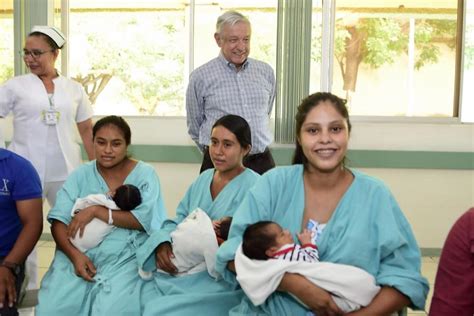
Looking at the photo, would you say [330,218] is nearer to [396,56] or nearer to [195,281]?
[195,281]

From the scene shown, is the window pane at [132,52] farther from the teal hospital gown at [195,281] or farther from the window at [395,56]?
the teal hospital gown at [195,281]

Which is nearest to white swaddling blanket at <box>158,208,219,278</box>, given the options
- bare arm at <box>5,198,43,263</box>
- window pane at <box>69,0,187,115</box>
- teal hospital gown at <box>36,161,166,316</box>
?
teal hospital gown at <box>36,161,166,316</box>

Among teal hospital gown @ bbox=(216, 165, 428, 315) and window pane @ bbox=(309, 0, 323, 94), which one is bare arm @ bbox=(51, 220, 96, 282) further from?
window pane @ bbox=(309, 0, 323, 94)


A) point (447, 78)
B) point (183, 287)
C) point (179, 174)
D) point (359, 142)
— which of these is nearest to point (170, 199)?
point (179, 174)

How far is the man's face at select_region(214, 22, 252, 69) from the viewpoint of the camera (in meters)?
3.46

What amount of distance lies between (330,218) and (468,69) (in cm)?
378

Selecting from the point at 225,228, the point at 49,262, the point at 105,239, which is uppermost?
the point at 225,228

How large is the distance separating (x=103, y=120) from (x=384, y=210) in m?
1.39

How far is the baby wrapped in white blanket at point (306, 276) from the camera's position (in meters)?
1.85

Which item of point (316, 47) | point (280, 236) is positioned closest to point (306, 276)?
point (280, 236)

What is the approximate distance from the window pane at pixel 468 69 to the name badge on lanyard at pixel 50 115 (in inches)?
135

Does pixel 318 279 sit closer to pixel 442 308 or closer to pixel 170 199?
pixel 442 308

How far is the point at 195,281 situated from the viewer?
2.41 m

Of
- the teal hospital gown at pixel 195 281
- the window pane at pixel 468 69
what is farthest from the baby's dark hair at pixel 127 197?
the window pane at pixel 468 69
